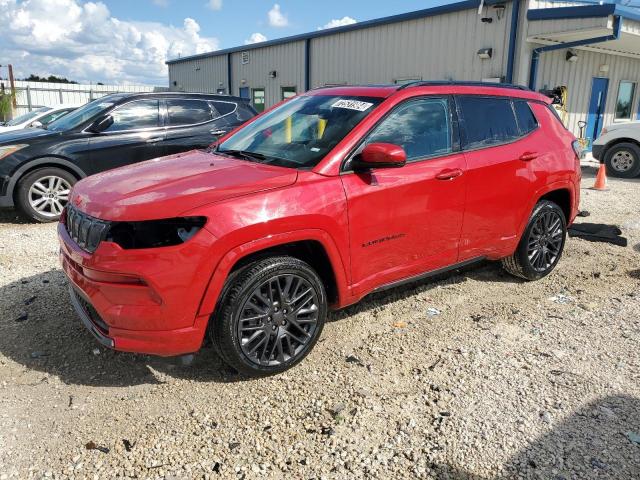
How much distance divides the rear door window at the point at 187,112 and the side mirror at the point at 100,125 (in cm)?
84

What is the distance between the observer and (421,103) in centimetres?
373

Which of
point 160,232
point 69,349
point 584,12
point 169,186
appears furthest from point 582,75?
point 69,349

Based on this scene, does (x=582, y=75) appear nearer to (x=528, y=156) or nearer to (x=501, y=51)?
(x=501, y=51)

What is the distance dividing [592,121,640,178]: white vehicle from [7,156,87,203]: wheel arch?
35.7 feet

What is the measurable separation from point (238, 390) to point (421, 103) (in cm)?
237

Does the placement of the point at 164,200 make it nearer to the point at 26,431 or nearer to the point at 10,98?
the point at 26,431

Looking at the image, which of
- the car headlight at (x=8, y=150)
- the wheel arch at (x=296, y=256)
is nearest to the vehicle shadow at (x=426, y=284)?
the wheel arch at (x=296, y=256)

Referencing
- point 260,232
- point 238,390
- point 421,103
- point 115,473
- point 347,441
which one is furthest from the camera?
point 421,103

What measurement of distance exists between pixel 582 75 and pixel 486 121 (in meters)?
12.3

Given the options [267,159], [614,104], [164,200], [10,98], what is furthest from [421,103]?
[10,98]

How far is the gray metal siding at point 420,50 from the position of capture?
1271 cm

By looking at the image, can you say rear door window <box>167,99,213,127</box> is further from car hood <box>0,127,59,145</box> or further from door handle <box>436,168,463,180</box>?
door handle <box>436,168,463,180</box>

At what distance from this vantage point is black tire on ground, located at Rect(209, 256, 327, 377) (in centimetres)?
289

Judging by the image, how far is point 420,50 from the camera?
1434 centimetres
